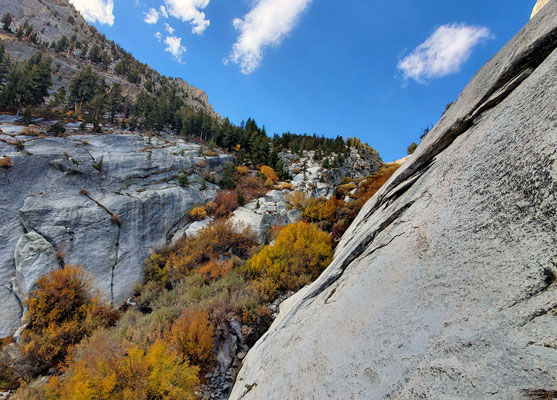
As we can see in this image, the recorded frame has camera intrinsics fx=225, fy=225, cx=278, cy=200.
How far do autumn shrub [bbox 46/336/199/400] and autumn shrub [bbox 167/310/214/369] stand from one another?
93cm

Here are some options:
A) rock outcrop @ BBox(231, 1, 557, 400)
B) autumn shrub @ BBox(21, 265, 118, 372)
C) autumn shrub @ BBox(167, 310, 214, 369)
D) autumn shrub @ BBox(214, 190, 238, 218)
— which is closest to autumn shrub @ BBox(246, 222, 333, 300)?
autumn shrub @ BBox(167, 310, 214, 369)

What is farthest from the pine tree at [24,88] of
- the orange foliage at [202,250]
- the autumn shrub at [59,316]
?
the orange foliage at [202,250]

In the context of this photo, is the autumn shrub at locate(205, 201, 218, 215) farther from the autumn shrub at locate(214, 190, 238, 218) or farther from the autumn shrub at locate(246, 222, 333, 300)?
the autumn shrub at locate(246, 222, 333, 300)

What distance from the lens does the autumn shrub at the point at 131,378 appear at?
745 centimetres

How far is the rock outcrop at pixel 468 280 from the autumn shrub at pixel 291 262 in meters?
7.56

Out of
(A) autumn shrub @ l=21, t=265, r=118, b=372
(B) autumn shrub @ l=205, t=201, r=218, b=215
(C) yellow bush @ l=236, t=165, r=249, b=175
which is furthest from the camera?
(C) yellow bush @ l=236, t=165, r=249, b=175

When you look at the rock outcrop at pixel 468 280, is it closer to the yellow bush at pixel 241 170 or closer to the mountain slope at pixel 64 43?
the yellow bush at pixel 241 170

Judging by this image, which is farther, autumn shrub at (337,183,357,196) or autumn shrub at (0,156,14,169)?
autumn shrub at (337,183,357,196)

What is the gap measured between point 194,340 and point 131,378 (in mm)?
2571

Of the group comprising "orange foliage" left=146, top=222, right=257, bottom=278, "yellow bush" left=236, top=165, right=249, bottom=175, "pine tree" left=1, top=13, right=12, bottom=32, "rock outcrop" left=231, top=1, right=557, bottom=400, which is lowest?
"rock outcrop" left=231, top=1, right=557, bottom=400

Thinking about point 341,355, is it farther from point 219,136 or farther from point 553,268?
point 219,136

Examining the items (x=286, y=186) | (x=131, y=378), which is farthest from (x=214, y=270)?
(x=286, y=186)

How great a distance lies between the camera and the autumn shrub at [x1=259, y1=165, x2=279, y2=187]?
1288 inches

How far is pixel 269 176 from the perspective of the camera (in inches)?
1389
